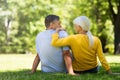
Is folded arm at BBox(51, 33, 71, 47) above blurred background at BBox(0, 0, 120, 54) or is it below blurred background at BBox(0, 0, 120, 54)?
above

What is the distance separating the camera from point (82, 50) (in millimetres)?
7891

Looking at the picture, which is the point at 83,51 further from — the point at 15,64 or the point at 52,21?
the point at 15,64

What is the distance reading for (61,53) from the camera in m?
7.95

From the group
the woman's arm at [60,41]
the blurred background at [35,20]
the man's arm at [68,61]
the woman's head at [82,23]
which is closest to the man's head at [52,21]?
the woman's arm at [60,41]

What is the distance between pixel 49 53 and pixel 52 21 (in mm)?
651

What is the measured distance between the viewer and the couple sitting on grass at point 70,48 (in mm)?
7746

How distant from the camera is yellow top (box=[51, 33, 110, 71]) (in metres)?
7.73

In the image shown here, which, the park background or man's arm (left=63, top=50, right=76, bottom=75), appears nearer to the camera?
man's arm (left=63, top=50, right=76, bottom=75)

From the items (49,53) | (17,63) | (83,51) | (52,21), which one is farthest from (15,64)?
(83,51)

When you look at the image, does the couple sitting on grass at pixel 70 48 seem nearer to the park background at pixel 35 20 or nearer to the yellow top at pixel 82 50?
the yellow top at pixel 82 50

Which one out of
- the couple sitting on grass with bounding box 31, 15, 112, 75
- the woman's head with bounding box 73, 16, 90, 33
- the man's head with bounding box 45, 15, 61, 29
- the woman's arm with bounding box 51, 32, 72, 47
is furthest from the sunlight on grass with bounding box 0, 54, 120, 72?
the woman's head with bounding box 73, 16, 90, 33

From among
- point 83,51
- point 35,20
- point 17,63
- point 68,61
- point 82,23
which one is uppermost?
point 82,23

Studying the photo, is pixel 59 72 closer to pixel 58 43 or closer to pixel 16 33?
pixel 58 43

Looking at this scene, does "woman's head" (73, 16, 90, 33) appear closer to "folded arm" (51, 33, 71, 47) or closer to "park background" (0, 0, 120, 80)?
"folded arm" (51, 33, 71, 47)
